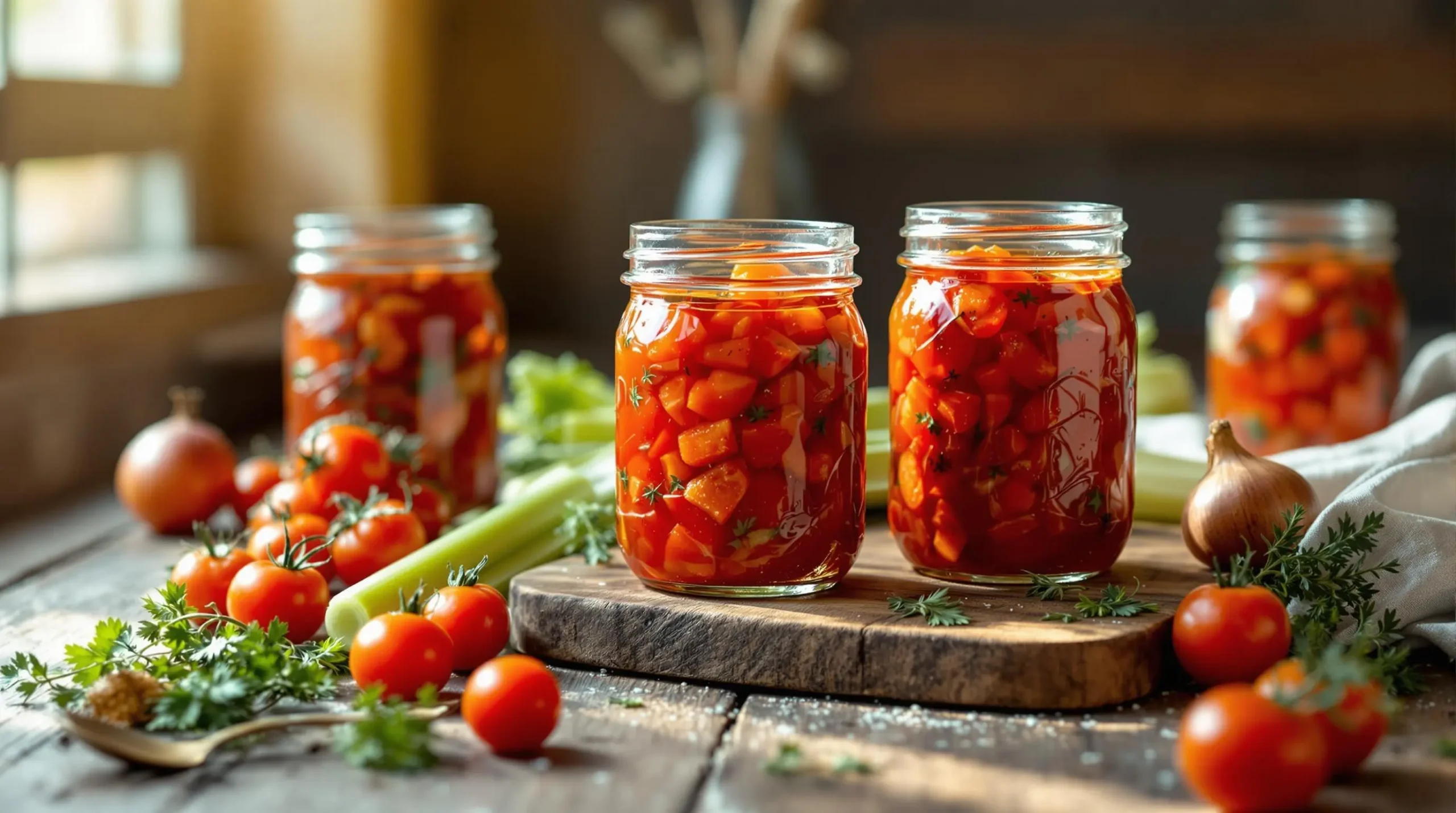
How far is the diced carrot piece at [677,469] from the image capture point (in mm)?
1503

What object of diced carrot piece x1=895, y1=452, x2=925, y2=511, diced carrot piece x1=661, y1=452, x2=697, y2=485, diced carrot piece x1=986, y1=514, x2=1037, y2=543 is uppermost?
diced carrot piece x1=661, y1=452, x2=697, y2=485

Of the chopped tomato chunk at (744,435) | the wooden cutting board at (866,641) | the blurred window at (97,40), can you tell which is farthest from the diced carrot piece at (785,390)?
the blurred window at (97,40)

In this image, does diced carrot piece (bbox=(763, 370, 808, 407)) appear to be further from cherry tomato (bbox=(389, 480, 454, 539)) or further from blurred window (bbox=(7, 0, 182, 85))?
blurred window (bbox=(7, 0, 182, 85))

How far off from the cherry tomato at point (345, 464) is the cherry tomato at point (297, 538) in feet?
0.29

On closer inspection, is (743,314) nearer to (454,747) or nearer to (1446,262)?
(454,747)

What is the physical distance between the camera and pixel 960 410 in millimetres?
1534

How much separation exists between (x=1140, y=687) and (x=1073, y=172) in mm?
2840

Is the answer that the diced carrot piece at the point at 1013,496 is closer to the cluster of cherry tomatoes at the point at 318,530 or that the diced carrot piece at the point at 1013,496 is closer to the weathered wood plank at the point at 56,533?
the cluster of cherry tomatoes at the point at 318,530

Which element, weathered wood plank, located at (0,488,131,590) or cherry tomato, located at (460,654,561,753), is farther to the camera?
weathered wood plank, located at (0,488,131,590)

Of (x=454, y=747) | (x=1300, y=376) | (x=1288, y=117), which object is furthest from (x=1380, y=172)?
(x=454, y=747)

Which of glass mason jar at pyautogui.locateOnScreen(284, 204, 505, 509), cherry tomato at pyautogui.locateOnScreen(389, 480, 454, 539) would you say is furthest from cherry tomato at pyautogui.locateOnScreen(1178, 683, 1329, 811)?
glass mason jar at pyautogui.locateOnScreen(284, 204, 505, 509)

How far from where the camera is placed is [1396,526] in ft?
5.12

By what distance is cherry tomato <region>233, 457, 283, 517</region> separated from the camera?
2201 millimetres

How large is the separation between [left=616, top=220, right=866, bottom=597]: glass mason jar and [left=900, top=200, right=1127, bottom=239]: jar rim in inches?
3.9
